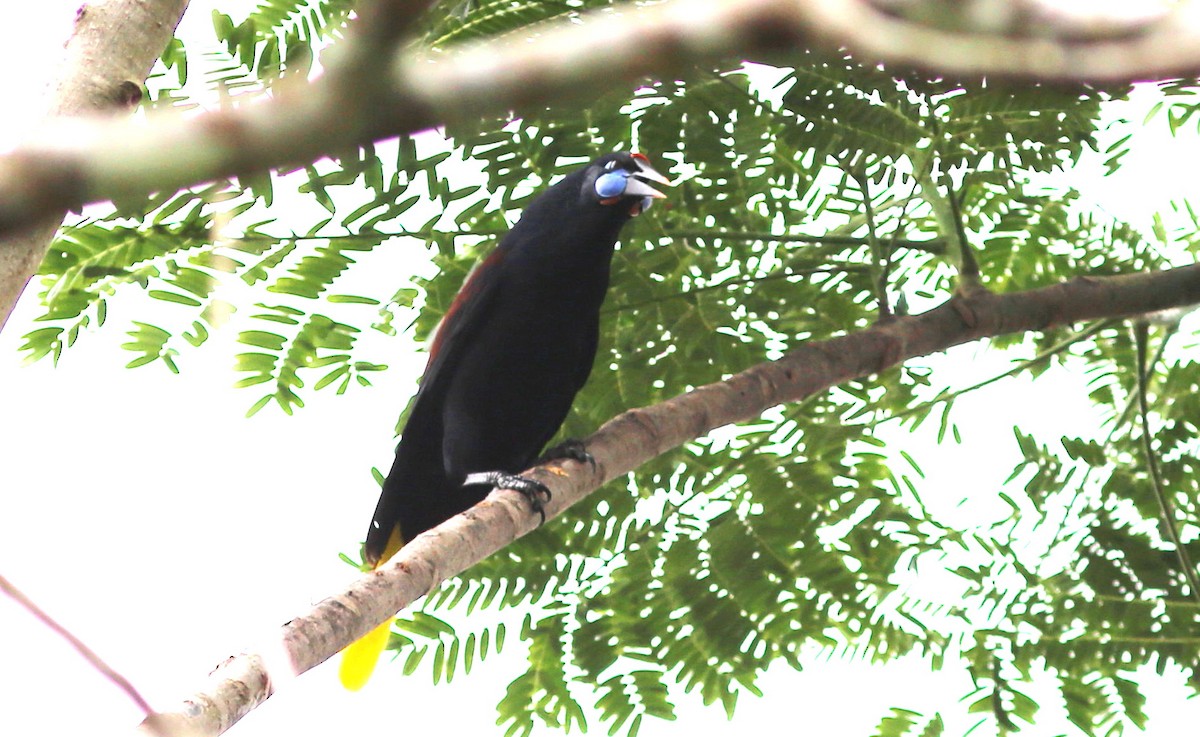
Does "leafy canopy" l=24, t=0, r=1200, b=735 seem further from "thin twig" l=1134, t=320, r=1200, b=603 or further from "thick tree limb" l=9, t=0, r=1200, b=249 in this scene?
"thick tree limb" l=9, t=0, r=1200, b=249

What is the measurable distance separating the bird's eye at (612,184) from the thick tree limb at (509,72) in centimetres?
169

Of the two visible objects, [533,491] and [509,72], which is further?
[533,491]

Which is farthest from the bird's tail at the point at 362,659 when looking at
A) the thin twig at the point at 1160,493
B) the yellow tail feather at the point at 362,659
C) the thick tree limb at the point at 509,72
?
the thick tree limb at the point at 509,72

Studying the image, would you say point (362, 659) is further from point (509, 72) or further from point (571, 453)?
point (509, 72)

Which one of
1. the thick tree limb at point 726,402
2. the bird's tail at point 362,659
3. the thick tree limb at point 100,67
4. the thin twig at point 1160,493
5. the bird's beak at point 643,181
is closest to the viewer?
the thick tree limb at point 100,67

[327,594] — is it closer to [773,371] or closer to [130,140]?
[773,371]

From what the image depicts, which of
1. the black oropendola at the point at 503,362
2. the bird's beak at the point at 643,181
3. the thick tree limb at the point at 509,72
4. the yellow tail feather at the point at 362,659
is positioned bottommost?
the thick tree limb at the point at 509,72

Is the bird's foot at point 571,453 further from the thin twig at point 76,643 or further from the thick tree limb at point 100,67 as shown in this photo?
the thin twig at point 76,643

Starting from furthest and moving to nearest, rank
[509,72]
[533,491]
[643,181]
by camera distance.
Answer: [643,181], [533,491], [509,72]

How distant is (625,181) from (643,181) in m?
0.04

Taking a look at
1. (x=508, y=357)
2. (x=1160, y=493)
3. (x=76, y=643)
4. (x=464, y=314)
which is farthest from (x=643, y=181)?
(x=76, y=643)

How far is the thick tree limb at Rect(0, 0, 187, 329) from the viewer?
1.11 metres

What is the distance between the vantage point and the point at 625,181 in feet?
6.88

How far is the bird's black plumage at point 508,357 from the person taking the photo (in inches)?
89.9
